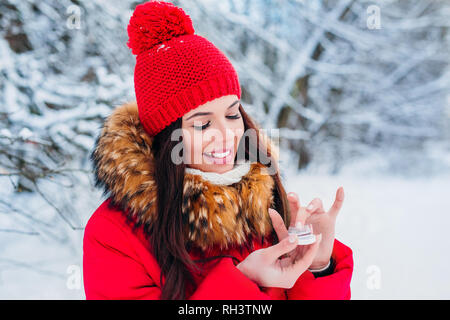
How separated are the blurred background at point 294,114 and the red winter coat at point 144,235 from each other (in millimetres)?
447

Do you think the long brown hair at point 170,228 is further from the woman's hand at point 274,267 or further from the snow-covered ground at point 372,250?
the snow-covered ground at point 372,250

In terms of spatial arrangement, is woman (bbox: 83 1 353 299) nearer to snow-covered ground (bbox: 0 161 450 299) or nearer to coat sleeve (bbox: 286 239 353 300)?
coat sleeve (bbox: 286 239 353 300)

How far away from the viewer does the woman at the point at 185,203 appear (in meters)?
0.98

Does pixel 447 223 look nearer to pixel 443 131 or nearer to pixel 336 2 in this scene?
pixel 443 131

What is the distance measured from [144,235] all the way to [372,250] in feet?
9.18

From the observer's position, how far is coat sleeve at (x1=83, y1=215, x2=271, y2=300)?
93 centimetres

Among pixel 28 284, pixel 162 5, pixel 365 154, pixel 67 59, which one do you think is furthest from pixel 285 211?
pixel 365 154

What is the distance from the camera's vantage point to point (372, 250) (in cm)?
323

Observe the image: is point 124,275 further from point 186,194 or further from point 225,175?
point 225,175

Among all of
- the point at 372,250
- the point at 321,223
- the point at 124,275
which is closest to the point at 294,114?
the point at 372,250

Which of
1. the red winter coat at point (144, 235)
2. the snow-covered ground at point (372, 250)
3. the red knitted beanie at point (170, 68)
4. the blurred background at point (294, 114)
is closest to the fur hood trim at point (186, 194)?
the red winter coat at point (144, 235)

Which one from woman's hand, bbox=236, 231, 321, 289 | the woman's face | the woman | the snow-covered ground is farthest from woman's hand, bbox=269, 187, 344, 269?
the snow-covered ground

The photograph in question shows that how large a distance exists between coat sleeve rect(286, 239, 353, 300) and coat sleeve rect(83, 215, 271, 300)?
179 mm
